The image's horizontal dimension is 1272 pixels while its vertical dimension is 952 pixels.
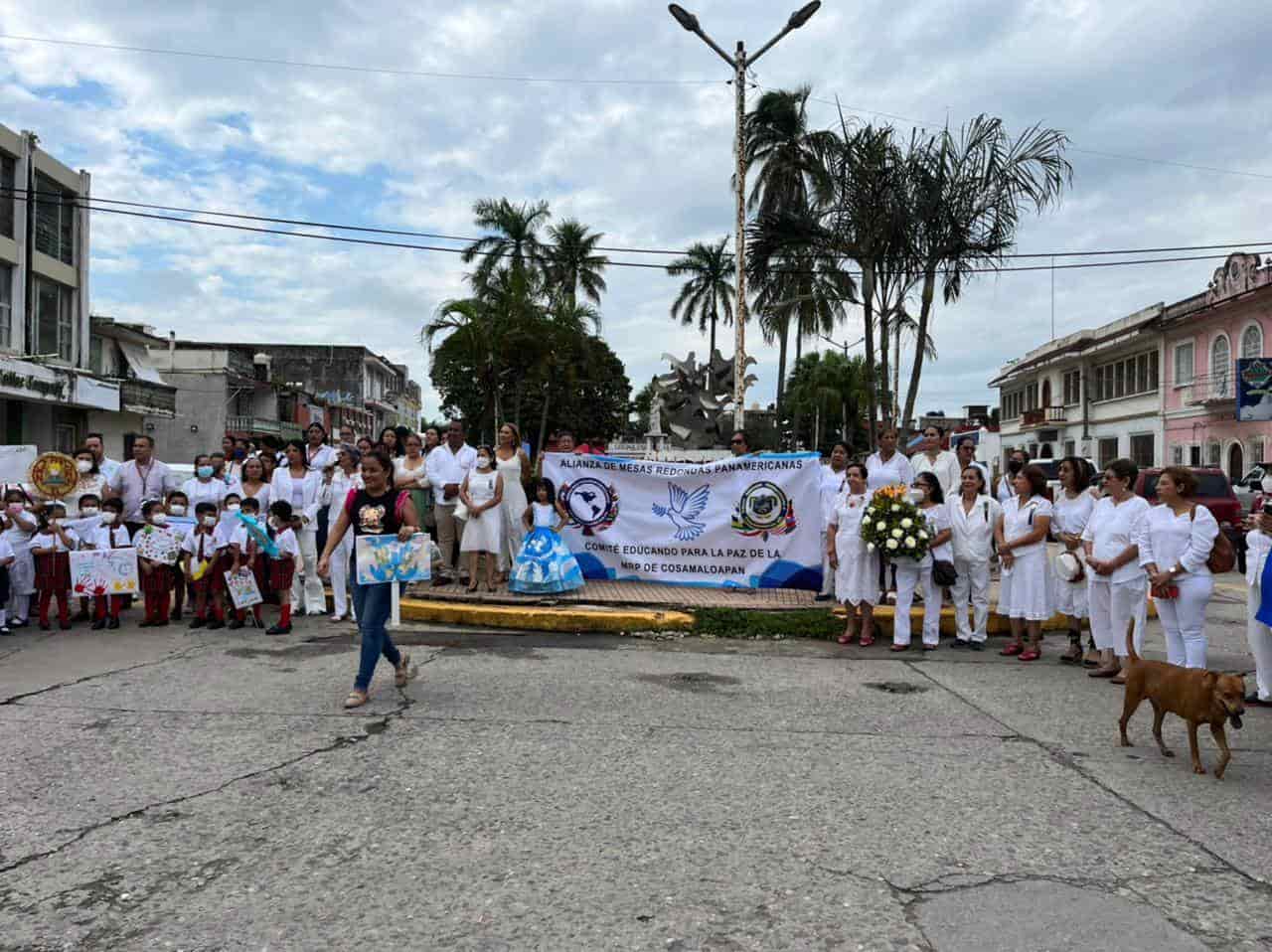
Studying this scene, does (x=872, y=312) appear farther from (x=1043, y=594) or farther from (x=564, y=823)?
(x=564, y=823)

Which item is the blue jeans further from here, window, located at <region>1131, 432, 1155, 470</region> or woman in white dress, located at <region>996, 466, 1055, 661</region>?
window, located at <region>1131, 432, 1155, 470</region>

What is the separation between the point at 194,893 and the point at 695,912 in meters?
1.93

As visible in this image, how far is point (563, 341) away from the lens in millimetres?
31172

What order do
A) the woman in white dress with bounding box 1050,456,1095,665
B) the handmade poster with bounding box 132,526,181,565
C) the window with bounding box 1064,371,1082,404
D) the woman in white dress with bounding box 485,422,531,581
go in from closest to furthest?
the woman in white dress with bounding box 1050,456,1095,665 < the handmade poster with bounding box 132,526,181,565 < the woman in white dress with bounding box 485,422,531,581 < the window with bounding box 1064,371,1082,404

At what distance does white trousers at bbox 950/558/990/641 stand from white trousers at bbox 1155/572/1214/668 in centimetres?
237

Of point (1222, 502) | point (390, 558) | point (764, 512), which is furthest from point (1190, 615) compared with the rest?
point (1222, 502)

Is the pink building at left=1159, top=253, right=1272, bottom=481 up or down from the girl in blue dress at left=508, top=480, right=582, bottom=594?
up

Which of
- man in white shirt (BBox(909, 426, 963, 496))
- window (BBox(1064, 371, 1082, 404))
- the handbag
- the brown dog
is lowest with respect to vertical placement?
the brown dog

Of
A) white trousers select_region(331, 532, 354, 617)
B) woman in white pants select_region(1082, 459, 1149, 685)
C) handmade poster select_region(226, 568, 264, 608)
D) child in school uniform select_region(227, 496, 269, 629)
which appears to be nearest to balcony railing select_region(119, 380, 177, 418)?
child in school uniform select_region(227, 496, 269, 629)

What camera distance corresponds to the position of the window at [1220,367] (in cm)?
3724

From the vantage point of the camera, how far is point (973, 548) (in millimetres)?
8977

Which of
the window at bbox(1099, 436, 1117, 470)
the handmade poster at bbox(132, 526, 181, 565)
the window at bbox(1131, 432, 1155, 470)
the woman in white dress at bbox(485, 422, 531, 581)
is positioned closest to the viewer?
the handmade poster at bbox(132, 526, 181, 565)

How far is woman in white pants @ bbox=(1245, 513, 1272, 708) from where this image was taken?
671 centimetres

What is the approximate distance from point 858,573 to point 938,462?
92.8 inches
